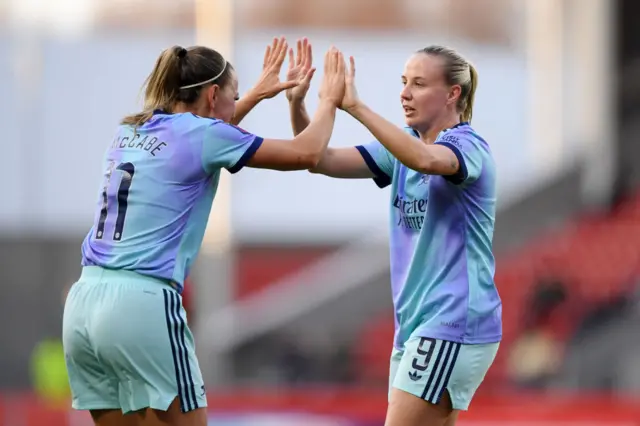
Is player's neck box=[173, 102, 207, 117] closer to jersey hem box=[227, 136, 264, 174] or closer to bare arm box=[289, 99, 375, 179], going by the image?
jersey hem box=[227, 136, 264, 174]

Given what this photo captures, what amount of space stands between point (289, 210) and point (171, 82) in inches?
607

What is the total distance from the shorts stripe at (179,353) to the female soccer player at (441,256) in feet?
2.72

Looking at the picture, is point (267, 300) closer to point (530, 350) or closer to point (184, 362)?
point (530, 350)

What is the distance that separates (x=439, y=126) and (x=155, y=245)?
132 centimetres

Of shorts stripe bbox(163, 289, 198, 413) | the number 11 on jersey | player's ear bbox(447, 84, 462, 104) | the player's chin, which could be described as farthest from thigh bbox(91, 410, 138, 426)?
player's ear bbox(447, 84, 462, 104)

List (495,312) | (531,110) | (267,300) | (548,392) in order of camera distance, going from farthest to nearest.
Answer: (531,110), (267,300), (548,392), (495,312)

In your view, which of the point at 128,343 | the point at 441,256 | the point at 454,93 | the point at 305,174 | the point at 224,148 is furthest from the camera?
the point at 305,174

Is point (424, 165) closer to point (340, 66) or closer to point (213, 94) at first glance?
point (340, 66)

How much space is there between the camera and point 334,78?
16.9 feet

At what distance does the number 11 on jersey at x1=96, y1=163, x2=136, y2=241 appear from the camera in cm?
486

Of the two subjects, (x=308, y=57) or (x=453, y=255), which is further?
(x=308, y=57)

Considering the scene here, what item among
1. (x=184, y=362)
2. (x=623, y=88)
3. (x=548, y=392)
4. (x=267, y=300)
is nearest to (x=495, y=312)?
(x=184, y=362)

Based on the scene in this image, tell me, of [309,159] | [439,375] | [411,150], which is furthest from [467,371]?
[309,159]

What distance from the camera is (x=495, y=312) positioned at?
528 centimetres
